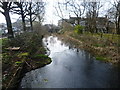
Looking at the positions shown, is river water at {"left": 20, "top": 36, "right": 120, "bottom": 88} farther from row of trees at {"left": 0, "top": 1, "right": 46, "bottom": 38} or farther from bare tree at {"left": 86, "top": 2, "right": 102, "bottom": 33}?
bare tree at {"left": 86, "top": 2, "right": 102, "bottom": 33}

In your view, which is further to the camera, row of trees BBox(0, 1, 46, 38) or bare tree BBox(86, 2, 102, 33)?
bare tree BBox(86, 2, 102, 33)

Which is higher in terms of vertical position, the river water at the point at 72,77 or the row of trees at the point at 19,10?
the row of trees at the point at 19,10

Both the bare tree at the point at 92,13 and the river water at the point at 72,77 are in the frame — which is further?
the bare tree at the point at 92,13

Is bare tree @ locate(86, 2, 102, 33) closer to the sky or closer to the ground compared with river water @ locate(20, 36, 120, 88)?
closer to the sky

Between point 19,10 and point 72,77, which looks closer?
point 72,77

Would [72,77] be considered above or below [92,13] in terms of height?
below

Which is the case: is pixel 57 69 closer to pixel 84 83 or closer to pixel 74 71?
pixel 74 71

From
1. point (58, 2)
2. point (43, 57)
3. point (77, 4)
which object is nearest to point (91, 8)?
point (77, 4)

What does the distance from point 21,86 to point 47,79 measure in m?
1.46

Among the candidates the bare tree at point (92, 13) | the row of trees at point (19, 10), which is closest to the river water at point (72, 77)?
the row of trees at point (19, 10)

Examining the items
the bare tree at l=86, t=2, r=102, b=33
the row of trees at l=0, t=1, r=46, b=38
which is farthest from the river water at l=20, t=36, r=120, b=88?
the bare tree at l=86, t=2, r=102, b=33

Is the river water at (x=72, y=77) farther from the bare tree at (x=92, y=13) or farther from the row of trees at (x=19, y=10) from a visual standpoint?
the bare tree at (x=92, y=13)

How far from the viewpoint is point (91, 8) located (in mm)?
24047

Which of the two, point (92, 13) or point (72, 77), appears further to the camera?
point (92, 13)
